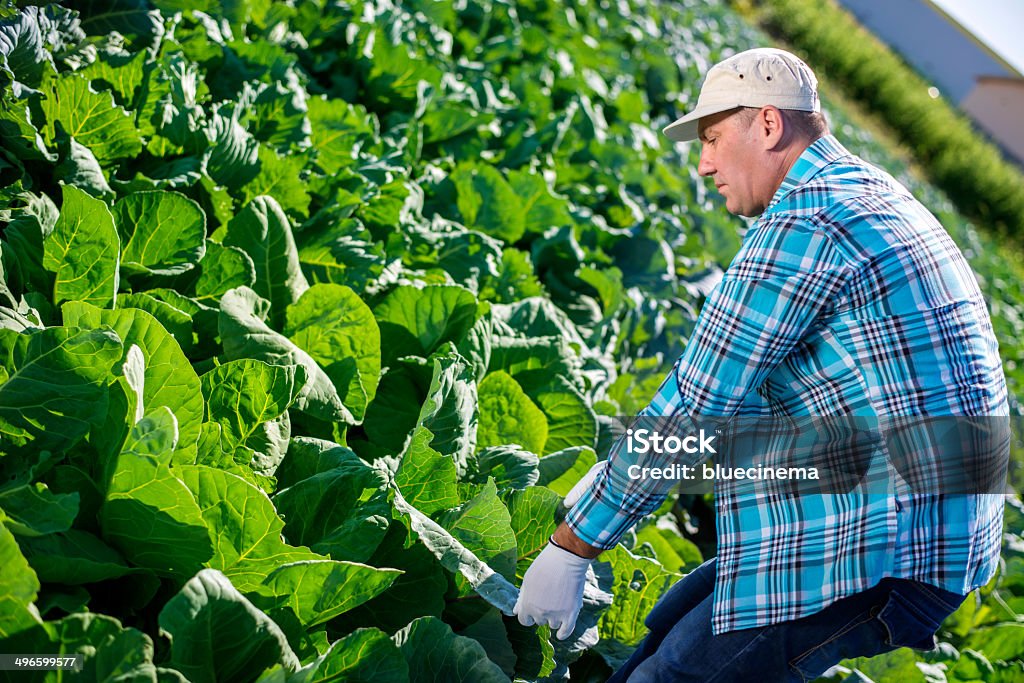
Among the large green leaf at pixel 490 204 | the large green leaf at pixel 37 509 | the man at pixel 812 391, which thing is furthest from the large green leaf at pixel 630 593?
the large green leaf at pixel 490 204

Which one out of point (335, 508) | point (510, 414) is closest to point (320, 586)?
point (335, 508)

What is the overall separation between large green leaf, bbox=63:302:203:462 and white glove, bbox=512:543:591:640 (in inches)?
29.5

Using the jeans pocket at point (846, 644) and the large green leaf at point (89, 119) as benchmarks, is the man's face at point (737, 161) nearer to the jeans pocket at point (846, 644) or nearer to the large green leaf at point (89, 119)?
the jeans pocket at point (846, 644)

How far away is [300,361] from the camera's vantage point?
6.95ft

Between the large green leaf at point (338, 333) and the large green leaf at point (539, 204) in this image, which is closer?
the large green leaf at point (338, 333)

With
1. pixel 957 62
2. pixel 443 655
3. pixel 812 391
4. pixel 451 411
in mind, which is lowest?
pixel 443 655

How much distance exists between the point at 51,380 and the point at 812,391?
145 centimetres

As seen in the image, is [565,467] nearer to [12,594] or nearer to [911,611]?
[911,611]

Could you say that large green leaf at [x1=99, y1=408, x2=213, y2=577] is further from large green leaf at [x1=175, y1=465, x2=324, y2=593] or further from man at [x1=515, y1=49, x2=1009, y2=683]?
man at [x1=515, y1=49, x2=1009, y2=683]

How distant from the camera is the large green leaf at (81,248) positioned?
6.44 feet

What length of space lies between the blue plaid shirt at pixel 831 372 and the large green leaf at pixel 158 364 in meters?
0.81

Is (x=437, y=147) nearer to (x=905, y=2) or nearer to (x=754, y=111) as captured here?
(x=754, y=111)

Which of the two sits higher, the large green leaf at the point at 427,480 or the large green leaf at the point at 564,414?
the large green leaf at the point at 427,480

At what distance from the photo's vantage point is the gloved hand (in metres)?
1.78
